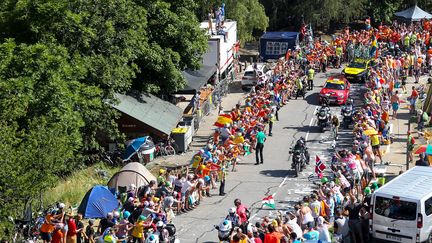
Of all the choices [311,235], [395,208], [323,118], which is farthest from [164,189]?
[323,118]

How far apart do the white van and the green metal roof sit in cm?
1451

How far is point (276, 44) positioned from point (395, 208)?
34.8 meters

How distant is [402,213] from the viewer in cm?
2283

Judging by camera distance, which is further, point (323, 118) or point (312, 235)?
point (323, 118)

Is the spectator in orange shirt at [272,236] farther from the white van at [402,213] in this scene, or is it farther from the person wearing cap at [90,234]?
the person wearing cap at [90,234]

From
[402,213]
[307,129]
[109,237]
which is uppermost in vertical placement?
[402,213]

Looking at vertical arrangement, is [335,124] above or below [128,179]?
below

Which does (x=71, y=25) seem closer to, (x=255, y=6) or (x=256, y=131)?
(x=256, y=131)

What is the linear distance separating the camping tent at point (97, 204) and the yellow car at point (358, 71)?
25173mm

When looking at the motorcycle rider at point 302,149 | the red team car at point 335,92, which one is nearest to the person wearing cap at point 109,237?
the motorcycle rider at point 302,149

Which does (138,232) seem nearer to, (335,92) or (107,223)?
(107,223)

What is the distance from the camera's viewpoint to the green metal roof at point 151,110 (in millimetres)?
36094

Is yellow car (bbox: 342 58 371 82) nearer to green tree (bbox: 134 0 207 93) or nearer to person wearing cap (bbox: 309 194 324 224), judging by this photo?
green tree (bbox: 134 0 207 93)

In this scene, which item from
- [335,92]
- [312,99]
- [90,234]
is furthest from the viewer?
[312,99]
